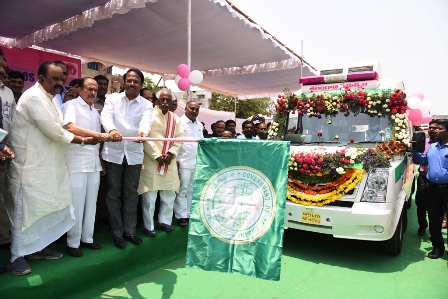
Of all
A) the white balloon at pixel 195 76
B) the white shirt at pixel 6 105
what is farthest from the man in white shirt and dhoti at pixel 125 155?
the white balloon at pixel 195 76

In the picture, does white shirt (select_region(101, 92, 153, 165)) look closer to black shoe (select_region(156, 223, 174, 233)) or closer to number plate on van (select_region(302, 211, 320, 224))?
black shoe (select_region(156, 223, 174, 233))

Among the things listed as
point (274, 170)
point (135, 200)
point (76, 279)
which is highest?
point (274, 170)

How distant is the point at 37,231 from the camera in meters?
3.08

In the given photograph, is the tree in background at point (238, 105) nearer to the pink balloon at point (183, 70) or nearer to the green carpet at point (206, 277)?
the pink balloon at point (183, 70)

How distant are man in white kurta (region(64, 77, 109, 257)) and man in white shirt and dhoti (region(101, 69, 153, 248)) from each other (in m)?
0.18

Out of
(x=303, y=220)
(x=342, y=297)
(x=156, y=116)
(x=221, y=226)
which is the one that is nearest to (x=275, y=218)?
(x=221, y=226)

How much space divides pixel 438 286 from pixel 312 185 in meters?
1.80

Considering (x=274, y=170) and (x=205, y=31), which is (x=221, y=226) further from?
(x=205, y=31)

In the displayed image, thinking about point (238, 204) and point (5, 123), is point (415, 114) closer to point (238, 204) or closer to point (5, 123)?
point (238, 204)

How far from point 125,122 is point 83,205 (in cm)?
102

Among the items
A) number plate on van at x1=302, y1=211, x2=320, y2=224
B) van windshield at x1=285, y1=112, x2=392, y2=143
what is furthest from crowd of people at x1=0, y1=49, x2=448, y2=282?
number plate on van at x1=302, y1=211, x2=320, y2=224

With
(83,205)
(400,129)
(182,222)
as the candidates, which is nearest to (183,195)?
(182,222)

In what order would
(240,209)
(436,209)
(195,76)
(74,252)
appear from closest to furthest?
(240,209)
(74,252)
(436,209)
(195,76)

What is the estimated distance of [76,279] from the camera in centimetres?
319
